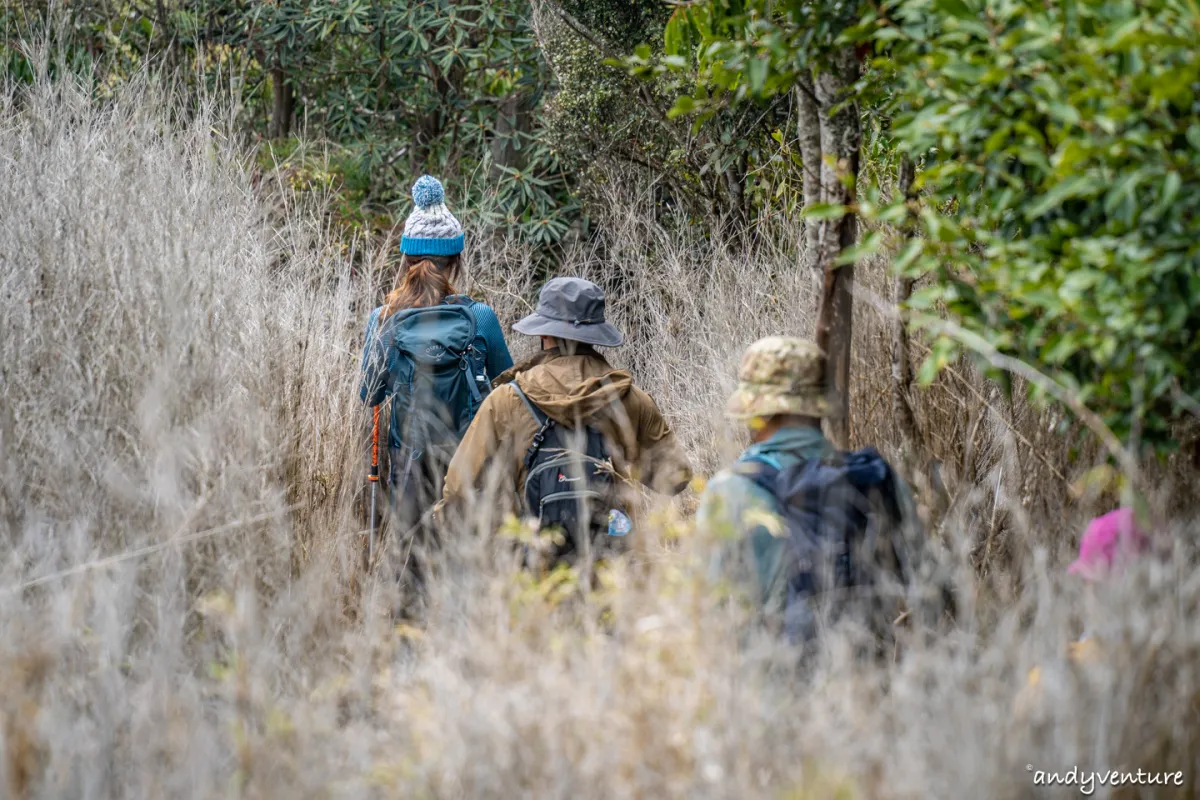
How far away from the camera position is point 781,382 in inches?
123

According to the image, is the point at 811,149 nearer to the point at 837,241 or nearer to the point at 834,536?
the point at 837,241

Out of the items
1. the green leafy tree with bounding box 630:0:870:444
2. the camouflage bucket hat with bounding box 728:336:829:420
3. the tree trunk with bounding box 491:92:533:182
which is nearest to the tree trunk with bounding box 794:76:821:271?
the green leafy tree with bounding box 630:0:870:444

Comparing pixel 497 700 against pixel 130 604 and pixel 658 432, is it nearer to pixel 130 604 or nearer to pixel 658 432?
pixel 130 604

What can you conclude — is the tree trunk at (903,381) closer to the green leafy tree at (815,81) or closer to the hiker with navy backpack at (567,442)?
the green leafy tree at (815,81)

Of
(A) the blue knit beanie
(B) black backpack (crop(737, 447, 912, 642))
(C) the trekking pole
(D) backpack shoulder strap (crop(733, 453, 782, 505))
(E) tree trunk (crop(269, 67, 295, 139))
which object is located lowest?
(C) the trekking pole

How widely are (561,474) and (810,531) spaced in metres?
1.26

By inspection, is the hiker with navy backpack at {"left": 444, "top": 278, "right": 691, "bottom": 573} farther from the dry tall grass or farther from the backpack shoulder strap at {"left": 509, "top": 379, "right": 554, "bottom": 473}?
the dry tall grass

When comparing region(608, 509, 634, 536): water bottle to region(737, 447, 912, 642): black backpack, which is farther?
region(608, 509, 634, 536): water bottle

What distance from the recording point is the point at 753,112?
8289 millimetres

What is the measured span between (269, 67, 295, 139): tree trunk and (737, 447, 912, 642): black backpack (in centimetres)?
949

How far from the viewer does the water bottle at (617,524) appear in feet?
13.3

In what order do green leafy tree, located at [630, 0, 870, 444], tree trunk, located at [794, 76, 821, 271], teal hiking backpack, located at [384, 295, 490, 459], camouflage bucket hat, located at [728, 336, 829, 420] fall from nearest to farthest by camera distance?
camouflage bucket hat, located at [728, 336, 829, 420] < green leafy tree, located at [630, 0, 870, 444] < tree trunk, located at [794, 76, 821, 271] < teal hiking backpack, located at [384, 295, 490, 459]

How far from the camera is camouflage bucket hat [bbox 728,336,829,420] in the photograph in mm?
3111

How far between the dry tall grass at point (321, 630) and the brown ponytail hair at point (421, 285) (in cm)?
72
